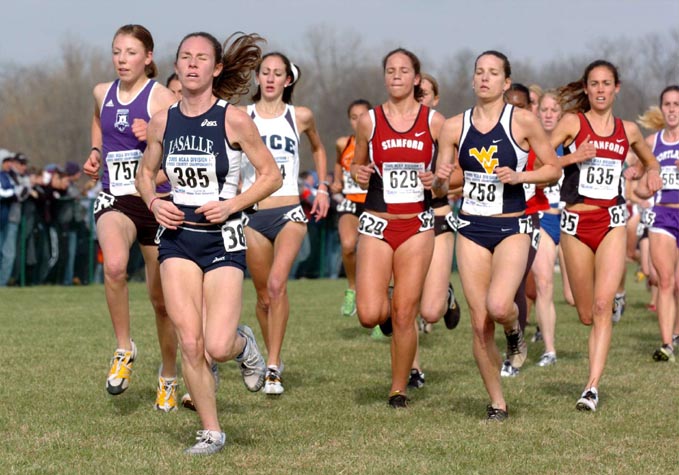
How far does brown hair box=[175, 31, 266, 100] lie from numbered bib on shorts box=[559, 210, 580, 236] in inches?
116

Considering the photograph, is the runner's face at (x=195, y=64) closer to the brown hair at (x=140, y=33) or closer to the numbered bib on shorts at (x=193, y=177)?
the numbered bib on shorts at (x=193, y=177)

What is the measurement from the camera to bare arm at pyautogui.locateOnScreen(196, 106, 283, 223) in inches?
271

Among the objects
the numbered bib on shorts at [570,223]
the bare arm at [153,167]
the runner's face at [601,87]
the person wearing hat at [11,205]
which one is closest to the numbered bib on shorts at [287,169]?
the numbered bib on shorts at [570,223]

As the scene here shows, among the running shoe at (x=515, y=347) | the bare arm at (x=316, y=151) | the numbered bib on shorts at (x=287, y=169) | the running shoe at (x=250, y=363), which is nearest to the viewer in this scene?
the running shoe at (x=250, y=363)

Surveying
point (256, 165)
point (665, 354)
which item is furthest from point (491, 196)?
point (665, 354)

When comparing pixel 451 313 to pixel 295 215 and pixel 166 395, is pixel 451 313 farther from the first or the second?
pixel 166 395

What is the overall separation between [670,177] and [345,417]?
5.47 meters

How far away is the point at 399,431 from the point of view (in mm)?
7762

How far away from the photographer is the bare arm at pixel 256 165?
22.5 ft

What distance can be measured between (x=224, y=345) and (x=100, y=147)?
2.68m

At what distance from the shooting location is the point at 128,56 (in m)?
8.53

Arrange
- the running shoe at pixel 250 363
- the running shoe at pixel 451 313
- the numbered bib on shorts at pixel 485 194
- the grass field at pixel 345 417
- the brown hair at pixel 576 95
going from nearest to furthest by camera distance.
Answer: the grass field at pixel 345 417 → the running shoe at pixel 250 363 → the numbered bib on shorts at pixel 485 194 → the brown hair at pixel 576 95 → the running shoe at pixel 451 313

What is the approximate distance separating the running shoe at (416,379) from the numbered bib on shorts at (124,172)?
2.94 metres

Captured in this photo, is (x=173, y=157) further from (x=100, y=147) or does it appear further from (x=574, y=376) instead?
(x=574, y=376)
